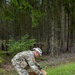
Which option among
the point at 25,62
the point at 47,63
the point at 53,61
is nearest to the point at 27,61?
the point at 25,62

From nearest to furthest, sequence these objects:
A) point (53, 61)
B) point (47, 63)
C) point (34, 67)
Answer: point (34, 67), point (47, 63), point (53, 61)

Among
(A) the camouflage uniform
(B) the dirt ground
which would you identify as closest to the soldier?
(A) the camouflage uniform

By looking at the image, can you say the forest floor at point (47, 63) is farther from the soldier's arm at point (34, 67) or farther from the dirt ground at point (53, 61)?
the soldier's arm at point (34, 67)

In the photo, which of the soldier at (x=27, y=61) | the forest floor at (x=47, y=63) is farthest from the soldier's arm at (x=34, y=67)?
the forest floor at (x=47, y=63)

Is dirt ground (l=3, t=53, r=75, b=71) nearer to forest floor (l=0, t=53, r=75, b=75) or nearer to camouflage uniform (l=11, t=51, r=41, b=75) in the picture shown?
forest floor (l=0, t=53, r=75, b=75)

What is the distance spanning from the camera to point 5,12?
16.8 meters

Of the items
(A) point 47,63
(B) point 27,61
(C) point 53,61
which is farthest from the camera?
(C) point 53,61

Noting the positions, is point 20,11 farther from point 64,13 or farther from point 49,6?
point 64,13

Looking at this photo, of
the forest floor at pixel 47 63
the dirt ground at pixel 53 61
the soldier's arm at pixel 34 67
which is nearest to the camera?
the soldier's arm at pixel 34 67

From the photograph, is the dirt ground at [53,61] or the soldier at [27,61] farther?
the dirt ground at [53,61]

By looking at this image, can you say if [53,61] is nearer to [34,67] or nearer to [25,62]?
[25,62]

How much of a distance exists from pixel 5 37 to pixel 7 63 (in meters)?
3.74

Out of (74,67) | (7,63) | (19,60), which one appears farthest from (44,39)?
(19,60)

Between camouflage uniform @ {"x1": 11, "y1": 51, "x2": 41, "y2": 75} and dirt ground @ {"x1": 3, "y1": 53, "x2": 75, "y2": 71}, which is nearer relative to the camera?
camouflage uniform @ {"x1": 11, "y1": 51, "x2": 41, "y2": 75}
